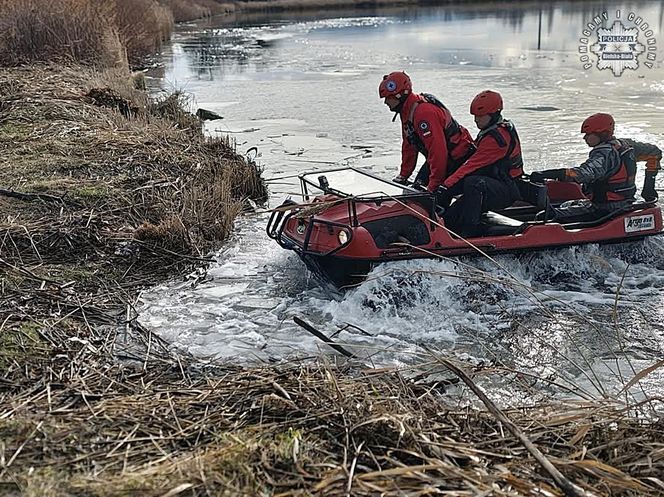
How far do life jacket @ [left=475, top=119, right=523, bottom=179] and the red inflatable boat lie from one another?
41cm

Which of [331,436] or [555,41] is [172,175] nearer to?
[331,436]

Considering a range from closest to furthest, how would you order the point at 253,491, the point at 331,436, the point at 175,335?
the point at 253,491, the point at 331,436, the point at 175,335

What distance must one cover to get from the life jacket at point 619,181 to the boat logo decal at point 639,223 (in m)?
0.25

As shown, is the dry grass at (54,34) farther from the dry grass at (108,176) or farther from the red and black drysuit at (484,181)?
the red and black drysuit at (484,181)

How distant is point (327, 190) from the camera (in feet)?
20.8

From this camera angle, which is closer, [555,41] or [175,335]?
[175,335]

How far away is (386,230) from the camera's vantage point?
6031 mm

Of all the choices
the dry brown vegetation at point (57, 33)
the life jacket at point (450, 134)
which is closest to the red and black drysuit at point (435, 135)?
the life jacket at point (450, 134)

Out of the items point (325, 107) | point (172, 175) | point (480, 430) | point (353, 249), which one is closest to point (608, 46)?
point (325, 107)

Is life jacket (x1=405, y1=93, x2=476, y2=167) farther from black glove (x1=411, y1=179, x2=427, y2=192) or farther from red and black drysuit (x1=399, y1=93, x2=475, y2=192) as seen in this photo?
black glove (x1=411, y1=179, x2=427, y2=192)

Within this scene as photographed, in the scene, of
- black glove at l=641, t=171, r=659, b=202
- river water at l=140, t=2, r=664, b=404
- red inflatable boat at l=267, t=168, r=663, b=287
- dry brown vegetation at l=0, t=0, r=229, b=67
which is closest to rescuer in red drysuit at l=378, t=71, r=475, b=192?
red inflatable boat at l=267, t=168, r=663, b=287

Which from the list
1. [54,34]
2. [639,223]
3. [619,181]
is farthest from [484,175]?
[54,34]

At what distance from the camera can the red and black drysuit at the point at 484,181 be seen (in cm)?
648

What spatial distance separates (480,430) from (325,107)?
42.9 feet
